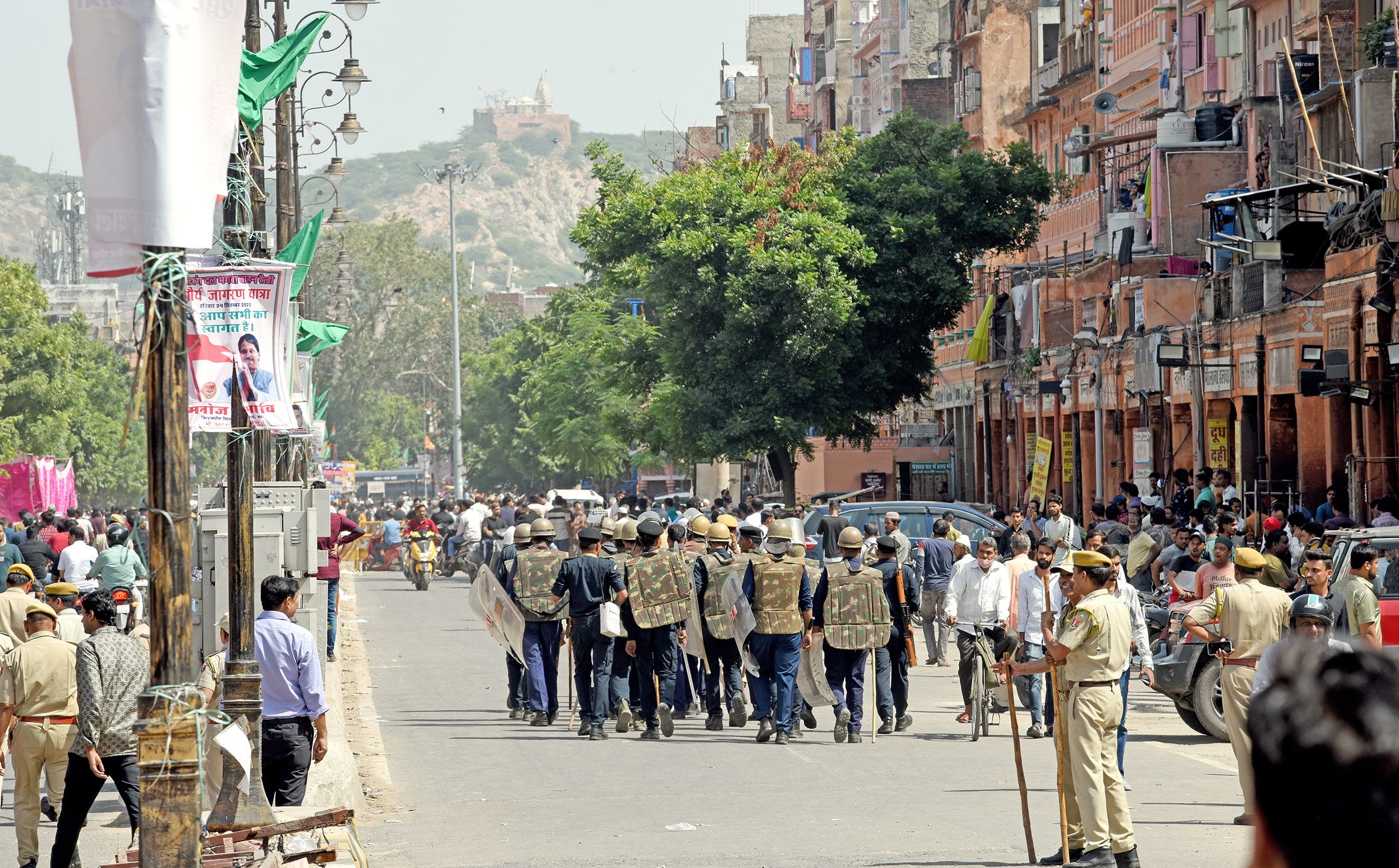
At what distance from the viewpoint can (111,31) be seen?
239 inches

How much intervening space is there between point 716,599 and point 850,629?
4.54 feet

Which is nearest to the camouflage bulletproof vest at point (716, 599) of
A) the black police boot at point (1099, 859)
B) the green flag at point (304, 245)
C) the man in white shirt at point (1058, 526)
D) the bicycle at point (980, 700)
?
the bicycle at point (980, 700)

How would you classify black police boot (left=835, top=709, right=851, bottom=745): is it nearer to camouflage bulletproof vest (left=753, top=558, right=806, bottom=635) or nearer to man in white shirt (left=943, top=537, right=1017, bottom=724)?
camouflage bulletproof vest (left=753, top=558, right=806, bottom=635)

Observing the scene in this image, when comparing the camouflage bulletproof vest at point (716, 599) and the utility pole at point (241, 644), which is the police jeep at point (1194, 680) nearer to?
the camouflage bulletproof vest at point (716, 599)

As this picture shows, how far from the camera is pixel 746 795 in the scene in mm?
12109

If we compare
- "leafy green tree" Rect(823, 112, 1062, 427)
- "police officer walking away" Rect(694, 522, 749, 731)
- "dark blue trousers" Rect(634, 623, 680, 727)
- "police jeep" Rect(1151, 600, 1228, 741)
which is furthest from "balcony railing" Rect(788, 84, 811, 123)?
"police jeep" Rect(1151, 600, 1228, 741)

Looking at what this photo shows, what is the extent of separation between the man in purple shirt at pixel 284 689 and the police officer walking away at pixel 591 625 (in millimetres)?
5679

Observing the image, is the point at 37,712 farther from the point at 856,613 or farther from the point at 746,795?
the point at 856,613

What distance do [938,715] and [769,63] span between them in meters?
87.5

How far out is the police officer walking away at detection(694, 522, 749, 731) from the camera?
52.3ft

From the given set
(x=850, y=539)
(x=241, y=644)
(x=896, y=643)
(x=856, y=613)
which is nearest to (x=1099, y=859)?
(x=241, y=644)

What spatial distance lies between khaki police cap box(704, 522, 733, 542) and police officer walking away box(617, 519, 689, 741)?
2.32 feet

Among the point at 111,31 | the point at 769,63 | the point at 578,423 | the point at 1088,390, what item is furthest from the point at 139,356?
the point at 769,63

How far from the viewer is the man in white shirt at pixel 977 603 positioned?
1606 cm
